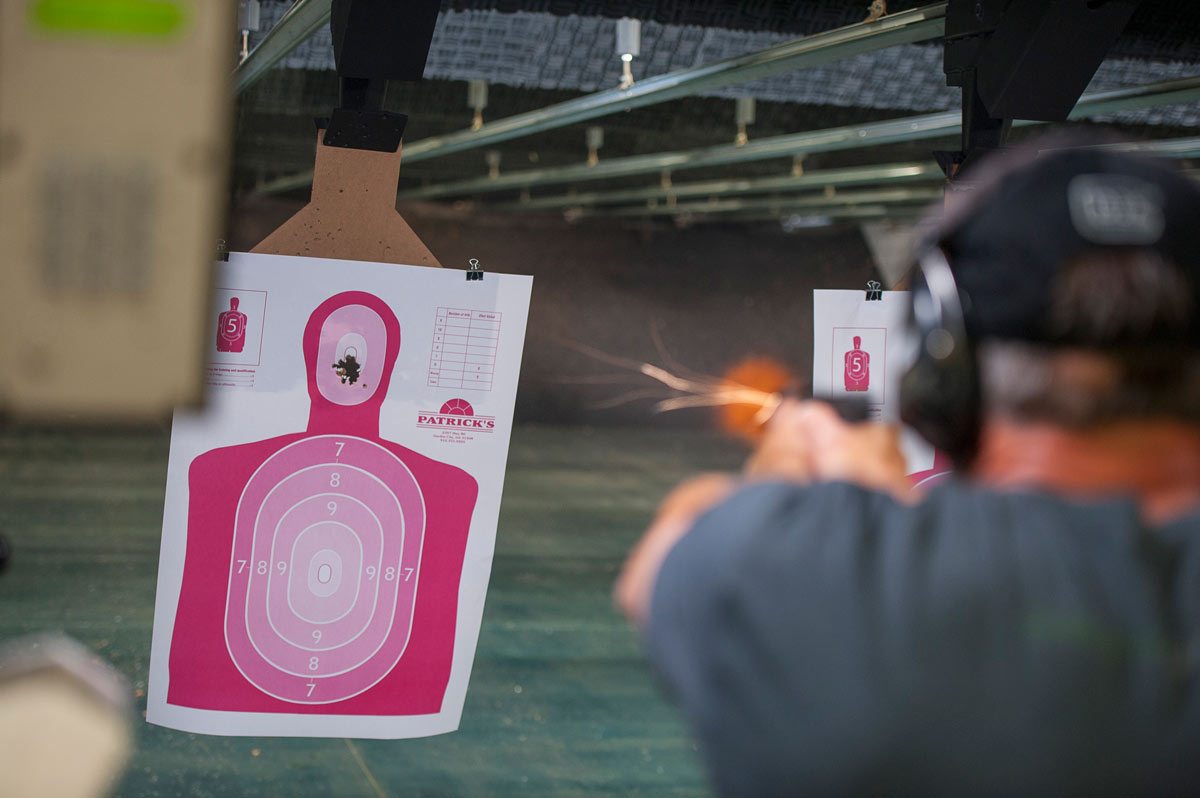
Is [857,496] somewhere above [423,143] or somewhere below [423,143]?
below

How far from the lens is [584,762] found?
2.74m

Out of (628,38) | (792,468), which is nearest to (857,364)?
Answer: (628,38)

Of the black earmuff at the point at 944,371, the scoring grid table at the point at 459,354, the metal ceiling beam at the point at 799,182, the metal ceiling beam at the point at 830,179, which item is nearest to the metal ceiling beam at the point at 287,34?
the scoring grid table at the point at 459,354

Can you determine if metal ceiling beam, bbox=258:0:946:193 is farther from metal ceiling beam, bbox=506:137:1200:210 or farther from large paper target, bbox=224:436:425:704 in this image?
metal ceiling beam, bbox=506:137:1200:210

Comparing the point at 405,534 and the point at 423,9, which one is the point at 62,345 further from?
the point at 405,534

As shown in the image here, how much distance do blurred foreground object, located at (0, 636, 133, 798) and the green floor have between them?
2.23m

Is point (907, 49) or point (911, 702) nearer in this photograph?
point (911, 702)

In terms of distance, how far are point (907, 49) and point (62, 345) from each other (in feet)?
8.82

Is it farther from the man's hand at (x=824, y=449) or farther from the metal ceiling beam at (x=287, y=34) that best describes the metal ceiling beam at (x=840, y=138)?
the man's hand at (x=824, y=449)

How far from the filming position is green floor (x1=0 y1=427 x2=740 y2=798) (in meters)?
2.58

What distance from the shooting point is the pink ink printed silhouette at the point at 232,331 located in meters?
1.98

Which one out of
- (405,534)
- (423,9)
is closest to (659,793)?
(405,534)

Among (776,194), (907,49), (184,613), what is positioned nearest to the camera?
(184,613)

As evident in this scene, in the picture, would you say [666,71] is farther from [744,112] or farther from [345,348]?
[345,348]
